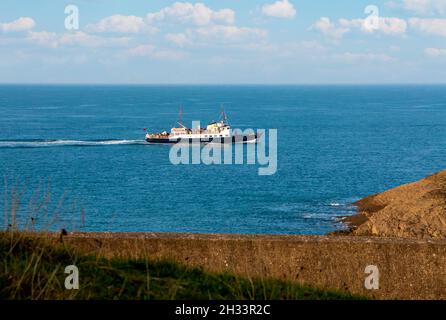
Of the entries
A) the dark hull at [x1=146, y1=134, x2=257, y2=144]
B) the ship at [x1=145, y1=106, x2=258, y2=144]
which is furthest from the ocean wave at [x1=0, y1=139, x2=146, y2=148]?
the ship at [x1=145, y1=106, x2=258, y2=144]

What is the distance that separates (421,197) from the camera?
133 ft

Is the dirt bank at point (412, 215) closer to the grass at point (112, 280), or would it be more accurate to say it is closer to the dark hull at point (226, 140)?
the grass at point (112, 280)

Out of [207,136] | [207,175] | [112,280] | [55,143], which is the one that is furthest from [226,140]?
[112,280]

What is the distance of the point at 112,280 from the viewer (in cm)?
611

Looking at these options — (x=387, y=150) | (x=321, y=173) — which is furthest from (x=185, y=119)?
(x=321, y=173)

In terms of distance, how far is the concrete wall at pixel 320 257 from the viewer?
761 centimetres

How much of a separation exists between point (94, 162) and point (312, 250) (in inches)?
2839

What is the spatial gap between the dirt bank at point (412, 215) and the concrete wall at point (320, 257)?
2684 cm

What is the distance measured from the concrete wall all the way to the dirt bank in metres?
26.8

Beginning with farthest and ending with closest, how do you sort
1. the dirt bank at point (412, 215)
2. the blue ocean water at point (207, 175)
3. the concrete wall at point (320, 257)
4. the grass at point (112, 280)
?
the blue ocean water at point (207, 175) → the dirt bank at point (412, 215) → the concrete wall at point (320, 257) → the grass at point (112, 280)

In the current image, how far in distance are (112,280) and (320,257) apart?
2.60 meters

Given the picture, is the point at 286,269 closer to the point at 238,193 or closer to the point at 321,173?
the point at 238,193

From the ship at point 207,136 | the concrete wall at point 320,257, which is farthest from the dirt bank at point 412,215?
the ship at point 207,136
